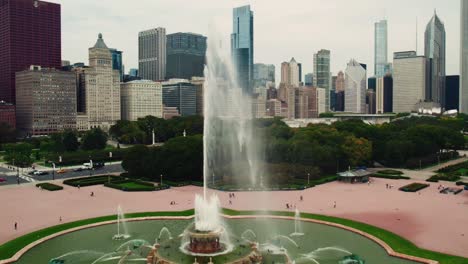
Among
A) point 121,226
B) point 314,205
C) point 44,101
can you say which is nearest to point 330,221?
point 314,205

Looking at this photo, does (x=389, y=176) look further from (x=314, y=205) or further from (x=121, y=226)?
(x=121, y=226)

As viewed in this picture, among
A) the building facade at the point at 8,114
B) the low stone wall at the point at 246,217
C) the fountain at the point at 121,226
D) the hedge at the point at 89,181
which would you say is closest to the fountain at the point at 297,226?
the low stone wall at the point at 246,217

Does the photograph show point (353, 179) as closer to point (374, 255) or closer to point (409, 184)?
point (409, 184)

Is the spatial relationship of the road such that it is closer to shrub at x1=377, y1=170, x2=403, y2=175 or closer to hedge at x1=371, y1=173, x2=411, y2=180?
hedge at x1=371, y1=173, x2=411, y2=180

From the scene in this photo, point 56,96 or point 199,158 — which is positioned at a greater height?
point 56,96

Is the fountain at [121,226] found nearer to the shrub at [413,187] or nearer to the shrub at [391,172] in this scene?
the shrub at [413,187]

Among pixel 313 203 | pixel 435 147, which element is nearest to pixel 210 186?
pixel 313 203
